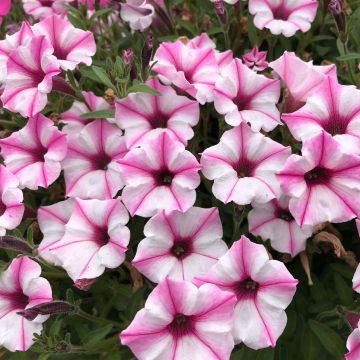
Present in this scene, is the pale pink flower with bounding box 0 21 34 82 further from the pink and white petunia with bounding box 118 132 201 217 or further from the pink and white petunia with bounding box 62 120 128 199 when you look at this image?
the pink and white petunia with bounding box 118 132 201 217

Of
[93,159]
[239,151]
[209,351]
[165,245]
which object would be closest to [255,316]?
[209,351]

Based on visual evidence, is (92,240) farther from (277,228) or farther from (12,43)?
(12,43)

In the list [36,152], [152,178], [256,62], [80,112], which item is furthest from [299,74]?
[36,152]

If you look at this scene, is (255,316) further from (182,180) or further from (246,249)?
(182,180)

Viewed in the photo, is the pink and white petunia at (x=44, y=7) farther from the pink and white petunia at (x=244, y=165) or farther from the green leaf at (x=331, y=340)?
the green leaf at (x=331, y=340)

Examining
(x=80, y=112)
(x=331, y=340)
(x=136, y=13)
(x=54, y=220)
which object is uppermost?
(x=136, y=13)

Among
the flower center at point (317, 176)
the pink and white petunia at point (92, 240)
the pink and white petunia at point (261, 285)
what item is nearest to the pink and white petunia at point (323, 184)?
the flower center at point (317, 176)
